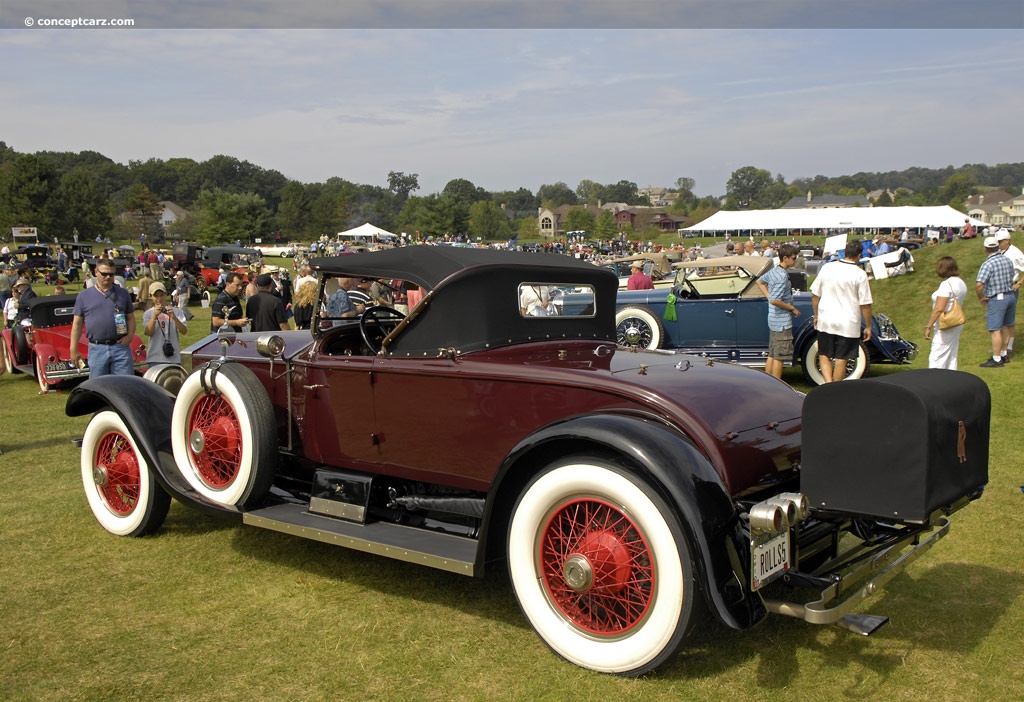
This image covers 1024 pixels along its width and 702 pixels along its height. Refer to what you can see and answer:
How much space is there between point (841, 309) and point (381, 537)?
5609 millimetres

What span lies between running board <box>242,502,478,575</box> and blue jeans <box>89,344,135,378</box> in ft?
12.2

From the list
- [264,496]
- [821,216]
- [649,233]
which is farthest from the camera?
[649,233]

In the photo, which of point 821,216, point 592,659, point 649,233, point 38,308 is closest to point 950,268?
point 592,659

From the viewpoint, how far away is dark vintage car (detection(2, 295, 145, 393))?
10914 millimetres

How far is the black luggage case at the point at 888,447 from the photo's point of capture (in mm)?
2871

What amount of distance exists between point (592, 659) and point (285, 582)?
78.7 inches

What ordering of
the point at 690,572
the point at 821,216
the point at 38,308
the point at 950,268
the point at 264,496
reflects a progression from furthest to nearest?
1. the point at 821,216
2. the point at 38,308
3. the point at 950,268
4. the point at 264,496
5. the point at 690,572

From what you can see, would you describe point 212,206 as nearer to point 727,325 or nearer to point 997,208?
point 727,325

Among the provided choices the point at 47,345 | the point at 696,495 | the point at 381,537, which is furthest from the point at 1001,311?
the point at 47,345

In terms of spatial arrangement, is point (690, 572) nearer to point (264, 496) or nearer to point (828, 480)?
point (828, 480)

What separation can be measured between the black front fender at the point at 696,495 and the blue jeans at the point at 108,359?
219 inches

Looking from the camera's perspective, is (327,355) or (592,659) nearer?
(592,659)

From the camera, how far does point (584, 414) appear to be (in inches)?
138

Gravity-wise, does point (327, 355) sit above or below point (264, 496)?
above
